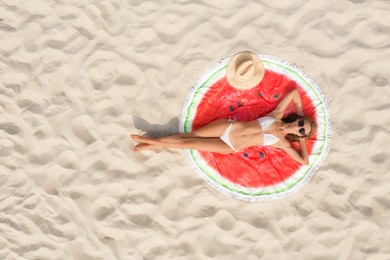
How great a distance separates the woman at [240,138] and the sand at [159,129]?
7.5 inches

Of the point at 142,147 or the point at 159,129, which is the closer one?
the point at 142,147

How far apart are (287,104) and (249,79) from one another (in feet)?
1.36

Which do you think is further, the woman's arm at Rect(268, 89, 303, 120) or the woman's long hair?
the woman's arm at Rect(268, 89, 303, 120)

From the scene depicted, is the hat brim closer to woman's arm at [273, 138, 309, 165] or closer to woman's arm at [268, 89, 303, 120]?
woman's arm at [268, 89, 303, 120]

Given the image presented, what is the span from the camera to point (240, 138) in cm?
335

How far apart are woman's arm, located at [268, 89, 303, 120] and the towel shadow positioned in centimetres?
91

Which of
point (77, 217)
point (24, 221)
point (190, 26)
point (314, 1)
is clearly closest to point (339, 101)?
point (314, 1)

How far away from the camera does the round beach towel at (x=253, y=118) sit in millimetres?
3494

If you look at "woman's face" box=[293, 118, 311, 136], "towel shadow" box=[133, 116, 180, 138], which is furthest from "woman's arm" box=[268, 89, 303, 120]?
"towel shadow" box=[133, 116, 180, 138]

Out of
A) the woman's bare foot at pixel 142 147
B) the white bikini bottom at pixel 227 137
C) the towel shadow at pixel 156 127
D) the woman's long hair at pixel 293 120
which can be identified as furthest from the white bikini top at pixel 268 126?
the woman's bare foot at pixel 142 147

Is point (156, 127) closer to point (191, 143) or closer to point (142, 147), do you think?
point (142, 147)

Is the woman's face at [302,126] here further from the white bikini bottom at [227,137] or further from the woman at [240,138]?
the white bikini bottom at [227,137]

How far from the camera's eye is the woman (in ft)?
11.0

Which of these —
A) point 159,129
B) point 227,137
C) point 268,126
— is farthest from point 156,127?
point 268,126
